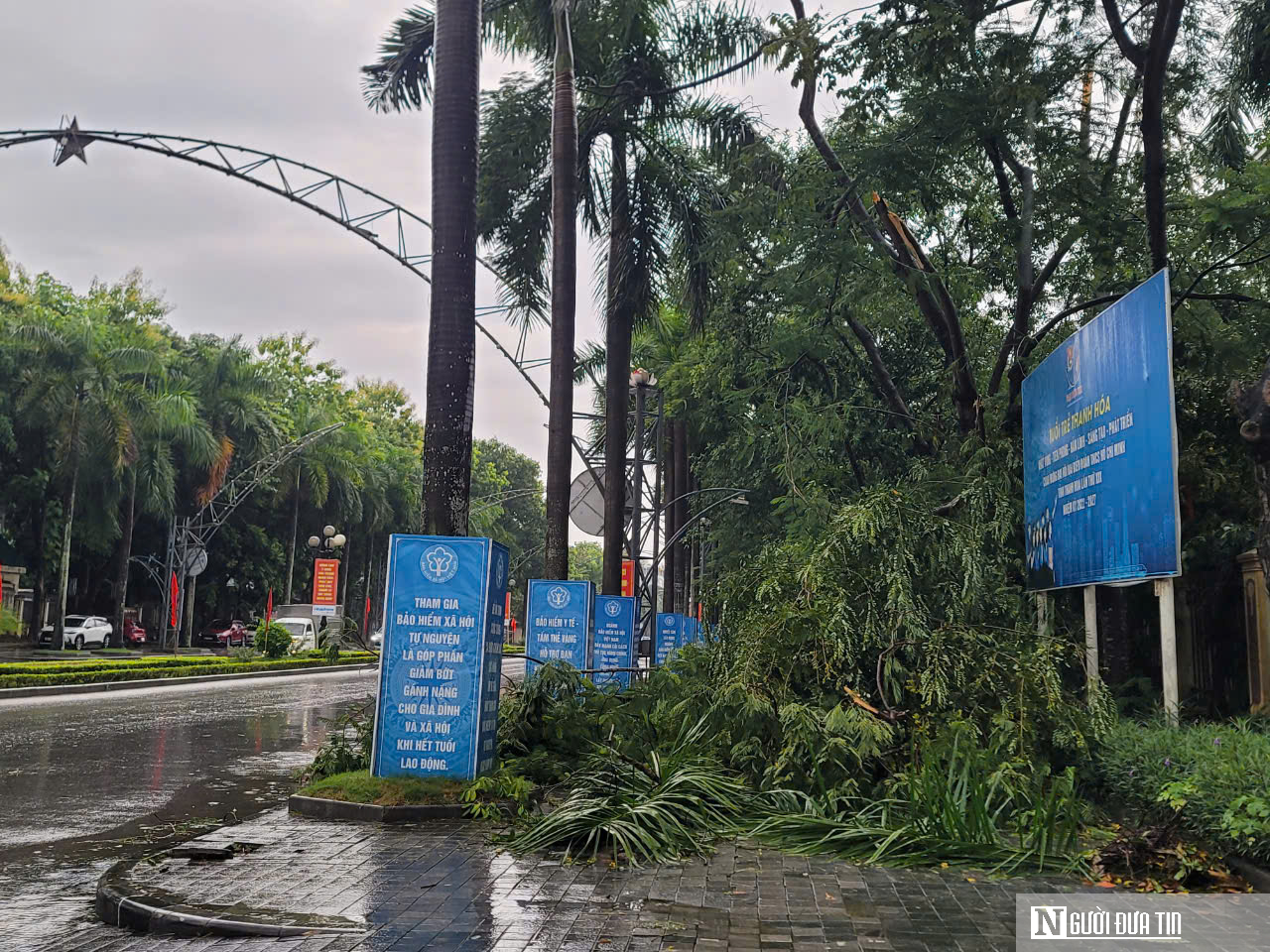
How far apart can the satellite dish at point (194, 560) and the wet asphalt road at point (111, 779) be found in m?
23.9

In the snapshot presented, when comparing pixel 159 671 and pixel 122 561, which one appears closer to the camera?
pixel 159 671

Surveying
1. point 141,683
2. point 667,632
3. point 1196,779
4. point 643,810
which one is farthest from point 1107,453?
point 141,683

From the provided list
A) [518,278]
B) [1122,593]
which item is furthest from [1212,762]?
[518,278]

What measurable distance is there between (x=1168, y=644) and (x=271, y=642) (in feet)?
129

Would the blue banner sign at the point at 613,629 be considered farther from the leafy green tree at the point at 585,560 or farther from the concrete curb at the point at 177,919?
the leafy green tree at the point at 585,560

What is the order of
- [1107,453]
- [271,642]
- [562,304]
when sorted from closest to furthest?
[1107,453] < [562,304] < [271,642]

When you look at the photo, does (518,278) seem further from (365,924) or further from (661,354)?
(365,924)

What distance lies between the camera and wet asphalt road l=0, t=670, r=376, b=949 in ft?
25.6

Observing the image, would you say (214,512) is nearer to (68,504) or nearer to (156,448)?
(156,448)

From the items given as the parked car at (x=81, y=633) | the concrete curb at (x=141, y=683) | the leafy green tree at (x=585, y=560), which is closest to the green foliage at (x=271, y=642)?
the concrete curb at (x=141, y=683)

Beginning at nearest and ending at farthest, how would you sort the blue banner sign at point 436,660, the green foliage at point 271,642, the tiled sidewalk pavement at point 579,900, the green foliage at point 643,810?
the tiled sidewalk pavement at point 579,900 → the green foliage at point 643,810 → the blue banner sign at point 436,660 → the green foliage at point 271,642

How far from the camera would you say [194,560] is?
50.4 m

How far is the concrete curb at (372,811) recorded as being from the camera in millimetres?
9469

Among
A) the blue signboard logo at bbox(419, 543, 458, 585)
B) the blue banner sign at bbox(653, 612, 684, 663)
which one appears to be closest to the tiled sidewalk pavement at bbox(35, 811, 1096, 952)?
the blue signboard logo at bbox(419, 543, 458, 585)
